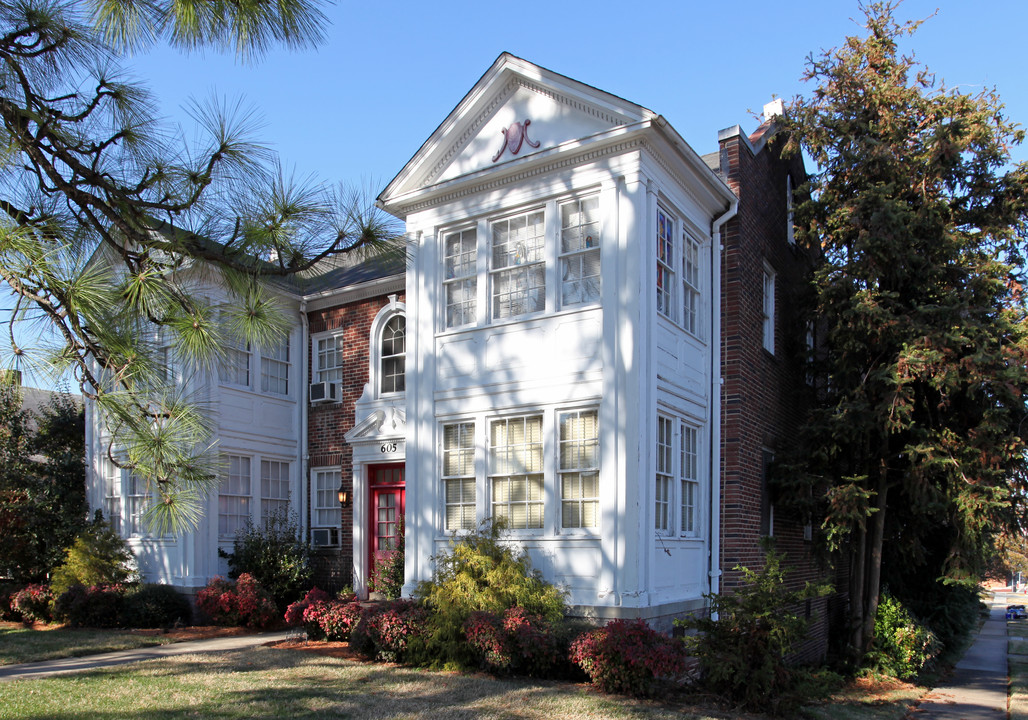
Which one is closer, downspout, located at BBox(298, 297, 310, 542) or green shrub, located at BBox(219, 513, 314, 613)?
green shrub, located at BBox(219, 513, 314, 613)

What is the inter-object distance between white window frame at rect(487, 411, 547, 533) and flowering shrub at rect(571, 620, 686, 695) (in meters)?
2.03

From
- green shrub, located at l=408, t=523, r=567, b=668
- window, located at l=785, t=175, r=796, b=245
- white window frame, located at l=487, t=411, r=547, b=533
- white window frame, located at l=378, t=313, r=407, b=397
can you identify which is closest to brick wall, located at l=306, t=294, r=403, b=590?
white window frame, located at l=378, t=313, r=407, b=397

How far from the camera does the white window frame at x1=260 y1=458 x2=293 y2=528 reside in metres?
16.3

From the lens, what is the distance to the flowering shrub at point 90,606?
14.0 m

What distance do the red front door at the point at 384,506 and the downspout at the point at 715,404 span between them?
5650 mm

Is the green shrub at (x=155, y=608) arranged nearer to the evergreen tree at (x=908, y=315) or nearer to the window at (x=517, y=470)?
the window at (x=517, y=470)

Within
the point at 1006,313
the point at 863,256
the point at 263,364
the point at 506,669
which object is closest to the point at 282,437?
the point at 263,364

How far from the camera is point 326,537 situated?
1592 centimetres

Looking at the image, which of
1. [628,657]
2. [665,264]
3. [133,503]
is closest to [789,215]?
[665,264]

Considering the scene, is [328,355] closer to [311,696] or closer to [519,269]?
[519,269]

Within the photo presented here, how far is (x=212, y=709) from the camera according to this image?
7.72 m

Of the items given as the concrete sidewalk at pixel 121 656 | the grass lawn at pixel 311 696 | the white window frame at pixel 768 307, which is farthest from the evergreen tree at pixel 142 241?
the white window frame at pixel 768 307

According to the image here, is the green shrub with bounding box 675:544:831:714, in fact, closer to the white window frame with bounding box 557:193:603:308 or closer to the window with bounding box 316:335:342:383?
the white window frame with bounding box 557:193:603:308

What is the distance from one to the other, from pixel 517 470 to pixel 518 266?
278 centimetres
